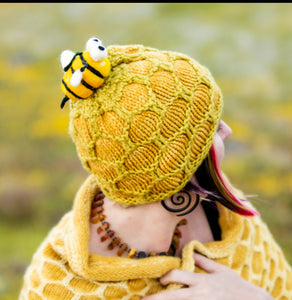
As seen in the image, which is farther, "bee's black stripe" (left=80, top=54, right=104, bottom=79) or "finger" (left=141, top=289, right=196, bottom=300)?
"finger" (left=141, top=289, right=196, bottom=300)

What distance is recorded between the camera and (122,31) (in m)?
6.34

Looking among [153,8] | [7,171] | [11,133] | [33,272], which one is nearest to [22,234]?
[7,171]

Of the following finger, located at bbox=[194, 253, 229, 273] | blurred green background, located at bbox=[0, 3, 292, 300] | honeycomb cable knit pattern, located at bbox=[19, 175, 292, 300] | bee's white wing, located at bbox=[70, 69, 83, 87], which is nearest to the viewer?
bee's white wing, located at bbox=[70, 69, 83, 87]

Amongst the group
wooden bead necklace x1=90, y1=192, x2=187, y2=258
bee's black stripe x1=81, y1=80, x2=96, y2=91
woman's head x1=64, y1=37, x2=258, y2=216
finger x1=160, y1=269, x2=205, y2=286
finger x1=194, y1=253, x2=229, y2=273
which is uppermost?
bee's black stripe x1=81, y1=80, x2=96, y2=91

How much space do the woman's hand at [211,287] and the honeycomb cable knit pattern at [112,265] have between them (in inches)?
1.5

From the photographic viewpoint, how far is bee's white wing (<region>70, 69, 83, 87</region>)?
125 cm

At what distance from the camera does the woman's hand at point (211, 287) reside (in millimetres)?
1431

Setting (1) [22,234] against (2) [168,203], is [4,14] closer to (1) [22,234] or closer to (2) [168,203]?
(1) [22,234]

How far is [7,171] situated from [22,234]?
1042 mm

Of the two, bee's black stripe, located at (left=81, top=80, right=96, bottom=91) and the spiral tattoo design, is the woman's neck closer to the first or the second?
the spiral tattoo design

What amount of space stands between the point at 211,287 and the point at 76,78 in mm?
895

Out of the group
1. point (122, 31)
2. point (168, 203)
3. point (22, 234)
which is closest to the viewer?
point (168, 203)

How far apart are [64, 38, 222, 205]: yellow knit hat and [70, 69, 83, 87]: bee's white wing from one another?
109 mm

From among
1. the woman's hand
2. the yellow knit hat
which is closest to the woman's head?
the yellow knit hat
